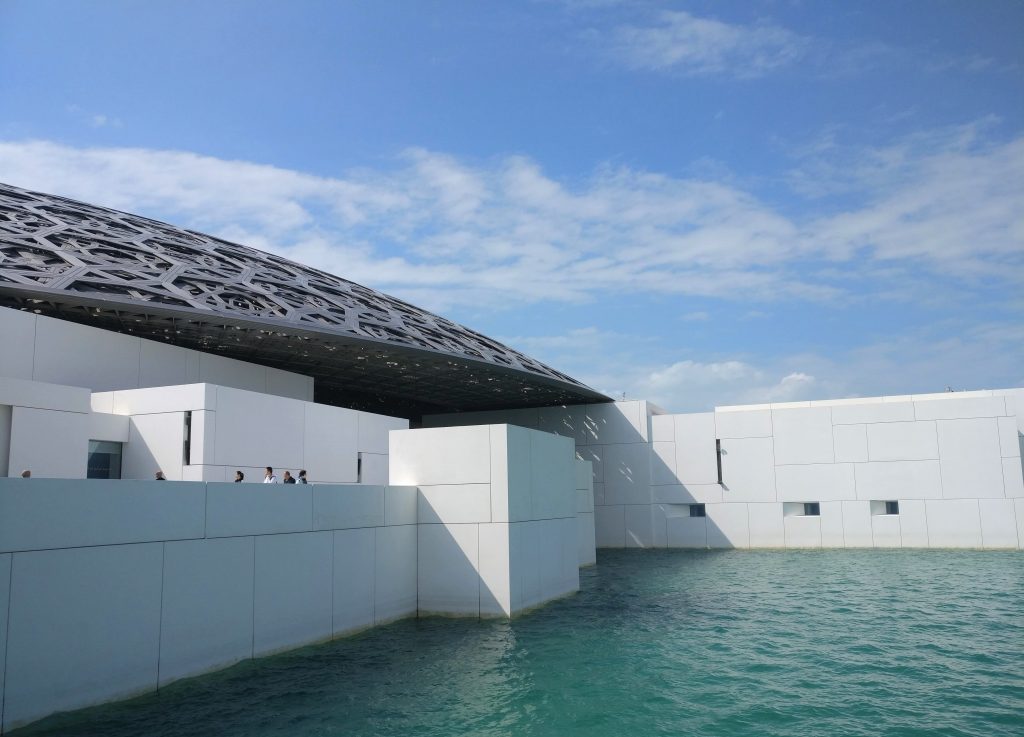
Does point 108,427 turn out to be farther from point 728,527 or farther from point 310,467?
point 728,527

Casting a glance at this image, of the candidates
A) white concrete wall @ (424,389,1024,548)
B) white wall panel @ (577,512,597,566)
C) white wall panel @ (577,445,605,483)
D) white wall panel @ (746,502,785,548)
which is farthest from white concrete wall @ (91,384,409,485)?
white wall panel @ (746,502,785,548)

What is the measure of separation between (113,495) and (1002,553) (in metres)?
29.3

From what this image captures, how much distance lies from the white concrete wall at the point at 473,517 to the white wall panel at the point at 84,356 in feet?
26.2

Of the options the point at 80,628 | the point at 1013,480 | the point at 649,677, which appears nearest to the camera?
the point at 80,628

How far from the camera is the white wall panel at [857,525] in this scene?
1233 inches

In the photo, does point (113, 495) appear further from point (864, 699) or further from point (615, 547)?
point (615, 547)

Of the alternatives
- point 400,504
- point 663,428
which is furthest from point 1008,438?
point 400,504

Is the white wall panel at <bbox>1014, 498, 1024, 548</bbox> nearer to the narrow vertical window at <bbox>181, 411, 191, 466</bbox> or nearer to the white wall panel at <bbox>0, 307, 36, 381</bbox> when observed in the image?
the narrow vertical window at <bbox>181, 411, 191, 466</bbox>

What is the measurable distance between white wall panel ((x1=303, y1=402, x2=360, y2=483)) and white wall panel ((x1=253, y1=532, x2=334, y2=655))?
25.3 feet

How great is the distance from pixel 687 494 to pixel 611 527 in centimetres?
370

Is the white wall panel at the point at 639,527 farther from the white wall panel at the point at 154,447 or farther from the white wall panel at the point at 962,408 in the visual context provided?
the white wall panel at the point at 154,447

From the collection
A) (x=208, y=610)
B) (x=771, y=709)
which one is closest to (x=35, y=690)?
(x=208, y=610)

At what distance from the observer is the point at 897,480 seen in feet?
102

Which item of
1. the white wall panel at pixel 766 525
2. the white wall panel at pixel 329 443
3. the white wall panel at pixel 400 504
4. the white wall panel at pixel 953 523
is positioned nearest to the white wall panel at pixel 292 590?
the white wall panel at pixel 400 504
